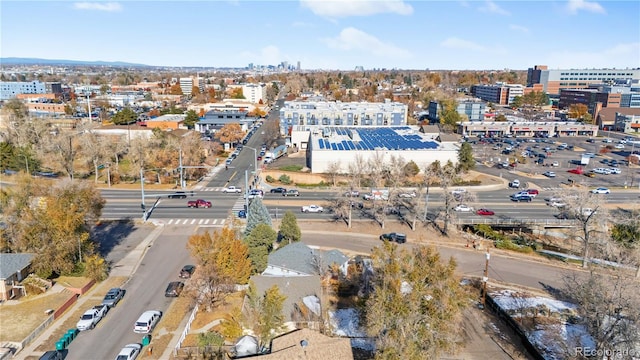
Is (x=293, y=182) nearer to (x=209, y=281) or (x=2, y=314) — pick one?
(x=209, y=281)

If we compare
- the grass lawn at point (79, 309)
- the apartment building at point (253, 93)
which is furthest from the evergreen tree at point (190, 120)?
the grass lawn at point (79, 309)

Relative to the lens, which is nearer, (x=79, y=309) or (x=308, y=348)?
(x=308, y=348)

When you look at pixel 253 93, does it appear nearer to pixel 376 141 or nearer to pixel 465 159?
pixel 376 141

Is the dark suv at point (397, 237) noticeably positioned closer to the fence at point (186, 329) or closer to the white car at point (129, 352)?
the fence at point (186, 329)

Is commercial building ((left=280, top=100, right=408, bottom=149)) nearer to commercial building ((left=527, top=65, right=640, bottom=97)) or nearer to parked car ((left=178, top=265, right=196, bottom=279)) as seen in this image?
parked car ((left=178, top=265, right=196, bottom=279))

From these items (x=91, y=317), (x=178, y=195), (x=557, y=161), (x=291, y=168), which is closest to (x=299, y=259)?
(x=91, y=317)

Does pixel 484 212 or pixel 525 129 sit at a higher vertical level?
pixel 525 129

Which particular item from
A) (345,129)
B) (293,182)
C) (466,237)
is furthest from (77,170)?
(466,237)
